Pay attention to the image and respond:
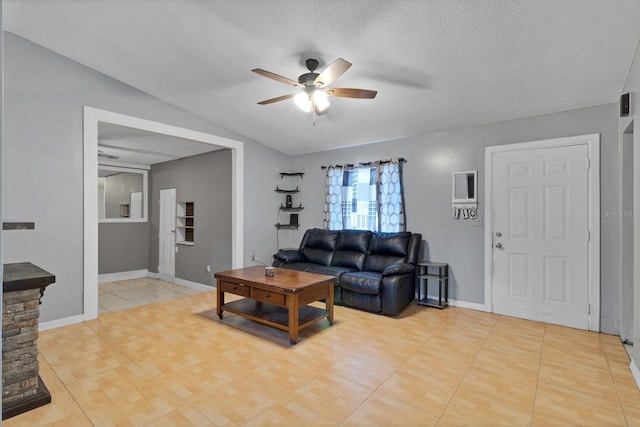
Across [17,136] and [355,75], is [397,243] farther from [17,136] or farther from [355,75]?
[17,136]

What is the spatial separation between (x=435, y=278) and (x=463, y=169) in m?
1.50

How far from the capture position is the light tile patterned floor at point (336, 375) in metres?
2.19

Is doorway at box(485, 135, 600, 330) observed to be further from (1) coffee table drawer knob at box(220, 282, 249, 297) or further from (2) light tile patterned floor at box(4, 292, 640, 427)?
(1) coffee table drawer knob at box(220, 282, 249, 297)

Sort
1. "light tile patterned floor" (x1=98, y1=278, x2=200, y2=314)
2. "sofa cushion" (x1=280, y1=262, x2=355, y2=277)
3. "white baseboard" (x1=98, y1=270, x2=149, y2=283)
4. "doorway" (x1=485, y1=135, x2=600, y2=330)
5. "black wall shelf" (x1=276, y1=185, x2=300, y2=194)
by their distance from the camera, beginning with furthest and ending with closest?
"white baseboard" (x1=98, y1=270, x2=149, y2=283) < "black wall shelf" (x1=276, y1=185, x2=300, y2=194) < "light tile patterned floor" (x1=98, y1=278, x2=200, y2=314) < "sofa cushion" (x1=280, y1=262, x2=355, y2=277) < "doorway" (x1=485, y1=135, x2=600, y2=330)

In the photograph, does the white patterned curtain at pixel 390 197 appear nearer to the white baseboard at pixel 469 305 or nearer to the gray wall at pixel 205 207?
the white baseboard at pixel 469 305

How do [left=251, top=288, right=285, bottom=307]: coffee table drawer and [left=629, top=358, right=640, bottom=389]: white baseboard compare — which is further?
[left=251, top=288, right=285, bottom=307]: coffee table drawer

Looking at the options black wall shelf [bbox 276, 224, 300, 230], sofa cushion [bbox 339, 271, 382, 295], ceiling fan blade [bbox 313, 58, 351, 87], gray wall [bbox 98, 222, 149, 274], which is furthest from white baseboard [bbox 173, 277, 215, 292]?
ceiling fan blade [bbox 313, 58, 351, 87]

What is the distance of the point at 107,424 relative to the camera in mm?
2102

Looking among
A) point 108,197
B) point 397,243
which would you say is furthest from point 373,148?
point 108,197

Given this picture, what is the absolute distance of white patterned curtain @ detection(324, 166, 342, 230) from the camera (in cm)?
568

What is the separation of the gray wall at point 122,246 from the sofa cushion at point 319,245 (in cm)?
359

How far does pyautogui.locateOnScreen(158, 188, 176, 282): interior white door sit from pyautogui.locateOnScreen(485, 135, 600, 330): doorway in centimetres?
542

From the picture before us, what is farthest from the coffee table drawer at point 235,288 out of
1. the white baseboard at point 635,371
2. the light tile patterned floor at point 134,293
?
the white baseboard at point 635,371

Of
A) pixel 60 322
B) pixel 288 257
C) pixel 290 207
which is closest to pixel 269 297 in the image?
pixel 288 257
